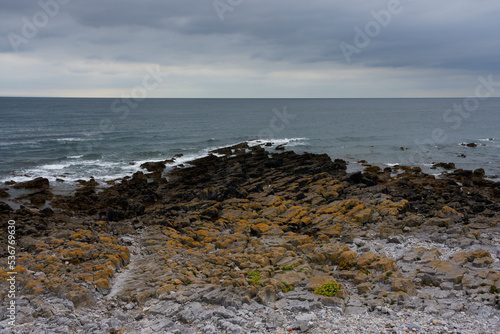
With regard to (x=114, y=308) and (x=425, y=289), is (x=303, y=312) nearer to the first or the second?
(x=425, y=289)

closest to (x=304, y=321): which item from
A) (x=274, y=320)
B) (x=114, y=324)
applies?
(x=274, y=320)

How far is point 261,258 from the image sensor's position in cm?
2056

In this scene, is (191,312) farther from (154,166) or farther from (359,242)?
(154,166)

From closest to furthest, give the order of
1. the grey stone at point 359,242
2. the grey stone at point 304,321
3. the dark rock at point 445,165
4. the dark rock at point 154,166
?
the grey stone at point 304,321, the grey stone at point 359,242, the dark rock at point 445,165, the dark rock at point 154,166

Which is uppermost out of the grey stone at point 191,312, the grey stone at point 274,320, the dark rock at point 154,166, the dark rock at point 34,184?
the dark rock at point 154,166

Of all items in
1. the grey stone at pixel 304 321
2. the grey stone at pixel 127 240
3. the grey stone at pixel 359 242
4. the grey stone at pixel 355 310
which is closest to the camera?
the grey stone at pixel 304 321

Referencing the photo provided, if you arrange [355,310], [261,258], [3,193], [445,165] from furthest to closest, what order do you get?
1. [445,165]
2. [3,193]
3. [261,258]
4. [355,310]

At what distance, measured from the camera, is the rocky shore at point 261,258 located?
48.7 ft

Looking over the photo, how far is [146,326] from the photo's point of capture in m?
14.7

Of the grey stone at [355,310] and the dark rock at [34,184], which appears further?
the dark rock at [34,184]

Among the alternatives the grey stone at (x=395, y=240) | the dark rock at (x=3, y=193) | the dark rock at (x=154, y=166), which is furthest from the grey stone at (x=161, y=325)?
the dark rock at (x=154, y=166)

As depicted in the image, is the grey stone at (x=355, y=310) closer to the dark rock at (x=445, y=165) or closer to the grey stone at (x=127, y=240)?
the grey stone at (x=127, y=240)

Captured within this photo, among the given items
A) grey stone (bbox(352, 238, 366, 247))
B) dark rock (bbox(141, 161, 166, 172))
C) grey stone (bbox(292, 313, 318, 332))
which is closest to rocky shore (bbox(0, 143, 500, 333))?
grey stone (bbox(292, 313, 318, 332))

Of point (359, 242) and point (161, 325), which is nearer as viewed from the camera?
point (161, 325)
